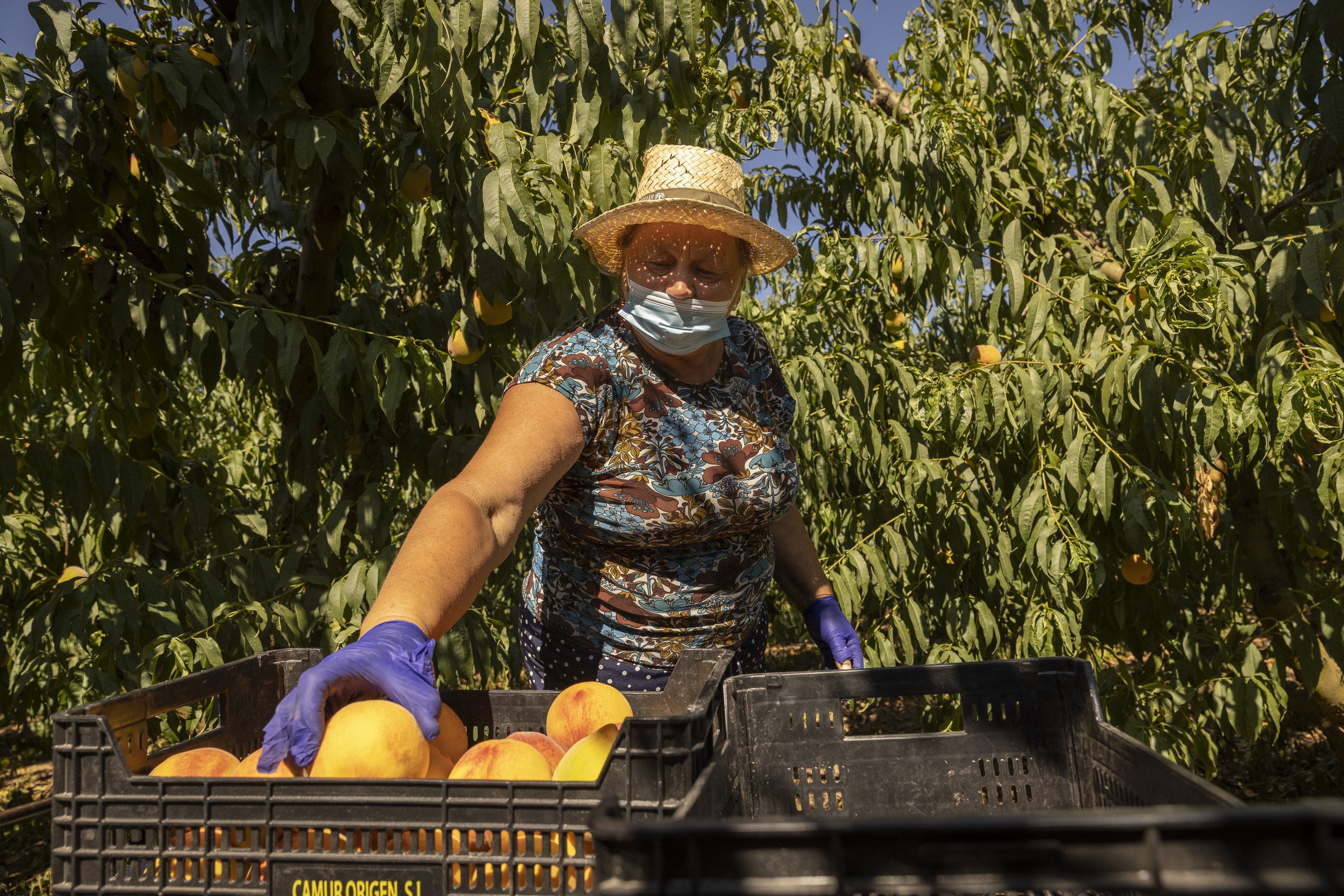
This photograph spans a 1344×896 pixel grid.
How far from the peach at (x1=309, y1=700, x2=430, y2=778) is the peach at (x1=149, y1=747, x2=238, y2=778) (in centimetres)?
16

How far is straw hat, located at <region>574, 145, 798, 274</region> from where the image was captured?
1.68 meters

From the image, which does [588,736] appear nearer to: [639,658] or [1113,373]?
[639,658]

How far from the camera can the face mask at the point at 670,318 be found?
1.67 meters

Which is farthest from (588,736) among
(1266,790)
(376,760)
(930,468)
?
(1266,790)

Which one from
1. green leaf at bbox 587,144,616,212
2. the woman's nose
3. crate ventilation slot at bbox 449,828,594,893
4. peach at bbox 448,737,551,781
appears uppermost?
green leaf at bbox 587,144,616,212

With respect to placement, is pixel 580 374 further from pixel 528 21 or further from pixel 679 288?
pixel 528 21

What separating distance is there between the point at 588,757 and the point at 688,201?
99 cm

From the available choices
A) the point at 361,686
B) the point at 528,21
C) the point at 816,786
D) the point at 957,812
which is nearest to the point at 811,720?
the point at 816,786

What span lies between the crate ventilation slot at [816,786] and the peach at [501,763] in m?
0.37

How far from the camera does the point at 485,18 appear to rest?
1.46m

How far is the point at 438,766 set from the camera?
1122mm

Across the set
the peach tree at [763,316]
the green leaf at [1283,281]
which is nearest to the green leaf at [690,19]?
the peach tree at [763,316]

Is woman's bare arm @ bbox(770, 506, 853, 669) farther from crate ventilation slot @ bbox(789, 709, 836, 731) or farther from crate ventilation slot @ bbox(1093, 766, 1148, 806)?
crate ventilation slot @ bbox(1093, 766, 1148, 806)

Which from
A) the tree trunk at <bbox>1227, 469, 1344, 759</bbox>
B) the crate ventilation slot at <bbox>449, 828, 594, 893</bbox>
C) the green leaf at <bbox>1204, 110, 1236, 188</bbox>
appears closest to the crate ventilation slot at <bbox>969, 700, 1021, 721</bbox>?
the crate ventilation slot at <bbox>449, 828, 594, 893</bbox>
